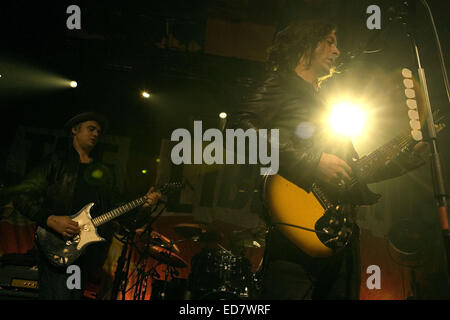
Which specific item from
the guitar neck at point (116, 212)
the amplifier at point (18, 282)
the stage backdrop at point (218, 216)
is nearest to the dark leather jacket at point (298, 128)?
the guitar neck at point (116, 212)

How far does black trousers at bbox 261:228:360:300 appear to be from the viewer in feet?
5.57

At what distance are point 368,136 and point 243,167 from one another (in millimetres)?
2632

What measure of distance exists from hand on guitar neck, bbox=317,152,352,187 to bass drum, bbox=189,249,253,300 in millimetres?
2925

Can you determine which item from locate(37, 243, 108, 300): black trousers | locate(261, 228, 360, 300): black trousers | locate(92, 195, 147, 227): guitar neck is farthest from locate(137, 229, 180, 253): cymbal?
locate(261, 228, 360, 300): black trousers

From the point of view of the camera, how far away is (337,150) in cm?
204

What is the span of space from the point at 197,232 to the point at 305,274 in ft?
12.1

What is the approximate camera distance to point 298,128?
6.56 feet

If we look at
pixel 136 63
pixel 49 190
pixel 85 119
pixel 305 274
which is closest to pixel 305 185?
pixel 305 274

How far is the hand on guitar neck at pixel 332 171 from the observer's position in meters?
1.81

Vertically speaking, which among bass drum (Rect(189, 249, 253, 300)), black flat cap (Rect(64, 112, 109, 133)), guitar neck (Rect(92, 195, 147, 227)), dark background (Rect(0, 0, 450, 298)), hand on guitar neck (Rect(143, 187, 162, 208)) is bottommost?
bass drum (Rect(189, 249, 253, 300))

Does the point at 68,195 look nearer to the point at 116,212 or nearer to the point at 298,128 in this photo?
the point at 116,212

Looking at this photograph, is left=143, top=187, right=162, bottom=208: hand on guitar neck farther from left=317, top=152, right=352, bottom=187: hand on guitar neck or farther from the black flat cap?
left=317, top=152, right=352, bottom=187: hand on guitar neck
